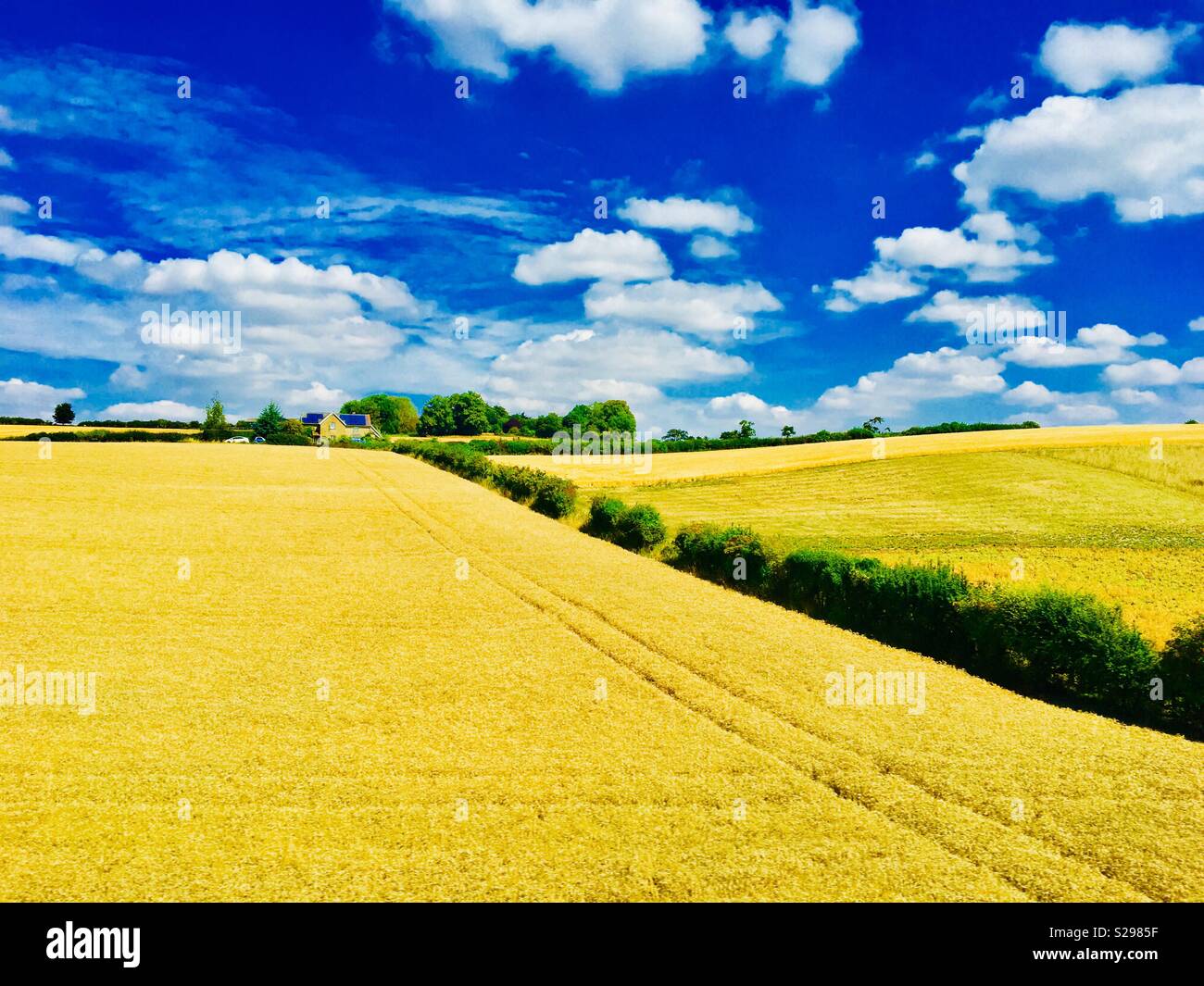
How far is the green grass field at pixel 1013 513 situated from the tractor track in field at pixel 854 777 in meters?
11.6

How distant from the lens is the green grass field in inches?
1067

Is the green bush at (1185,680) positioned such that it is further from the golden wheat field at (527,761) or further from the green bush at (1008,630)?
the golden wheat field at (527,761)

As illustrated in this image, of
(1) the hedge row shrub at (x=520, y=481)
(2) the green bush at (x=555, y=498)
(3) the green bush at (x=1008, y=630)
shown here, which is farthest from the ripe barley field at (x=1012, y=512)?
(1) the hedge row shrub at (x=520, y=481)

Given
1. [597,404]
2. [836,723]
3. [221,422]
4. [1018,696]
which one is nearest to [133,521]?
[836,723]

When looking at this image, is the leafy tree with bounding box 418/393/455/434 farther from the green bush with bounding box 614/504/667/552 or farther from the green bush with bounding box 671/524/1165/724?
the green bush with bounding box 671/524/1165/724

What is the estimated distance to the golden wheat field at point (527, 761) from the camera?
8.59 m

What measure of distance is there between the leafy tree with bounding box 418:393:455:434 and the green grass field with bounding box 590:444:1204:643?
12585 centimetres

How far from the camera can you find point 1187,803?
10.8 metres

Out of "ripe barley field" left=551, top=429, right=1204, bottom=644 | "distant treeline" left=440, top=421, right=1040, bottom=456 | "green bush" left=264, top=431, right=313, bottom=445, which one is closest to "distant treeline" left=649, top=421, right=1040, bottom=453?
"distant treeline" left=440, top=421, right=1040, bottom=456

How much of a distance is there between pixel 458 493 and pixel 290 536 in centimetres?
1799

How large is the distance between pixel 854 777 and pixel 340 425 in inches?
5559

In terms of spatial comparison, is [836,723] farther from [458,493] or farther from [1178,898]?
[458,493]
